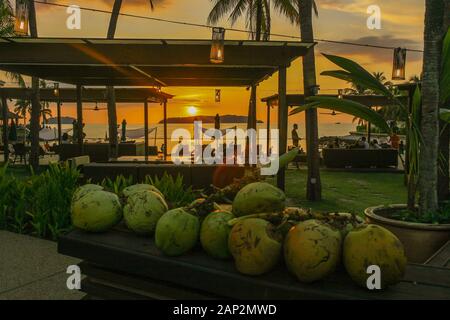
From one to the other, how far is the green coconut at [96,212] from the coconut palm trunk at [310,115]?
9.40 metres

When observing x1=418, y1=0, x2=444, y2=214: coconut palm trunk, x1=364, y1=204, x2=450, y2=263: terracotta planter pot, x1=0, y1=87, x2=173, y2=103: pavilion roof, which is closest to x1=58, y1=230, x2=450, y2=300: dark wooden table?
x1=364, y1=204, x2=450, y2=263: terracotta planter pot

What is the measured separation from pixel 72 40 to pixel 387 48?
2081cm

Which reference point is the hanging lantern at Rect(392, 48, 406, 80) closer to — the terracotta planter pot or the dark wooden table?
the terracotta planter pot

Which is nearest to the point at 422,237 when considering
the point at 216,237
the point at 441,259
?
the point at 441,259

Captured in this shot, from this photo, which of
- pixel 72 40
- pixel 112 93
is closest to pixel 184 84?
pixel 112 93

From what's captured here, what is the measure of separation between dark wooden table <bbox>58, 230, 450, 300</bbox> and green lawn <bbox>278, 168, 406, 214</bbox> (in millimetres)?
7606

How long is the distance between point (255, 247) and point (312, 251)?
185 mm

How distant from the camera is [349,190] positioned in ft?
41.8

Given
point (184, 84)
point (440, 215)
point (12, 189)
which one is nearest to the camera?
point (440, 215)

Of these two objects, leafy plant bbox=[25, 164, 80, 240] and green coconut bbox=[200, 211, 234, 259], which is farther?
leafy plant bbox=[25, 164, 80, 240]

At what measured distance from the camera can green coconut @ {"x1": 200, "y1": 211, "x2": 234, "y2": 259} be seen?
4.96 ft

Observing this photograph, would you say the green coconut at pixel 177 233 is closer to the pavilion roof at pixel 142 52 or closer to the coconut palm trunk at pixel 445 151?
the coconut palm trunk at pixel 445 151
